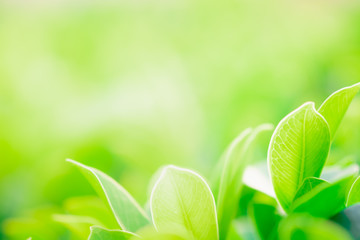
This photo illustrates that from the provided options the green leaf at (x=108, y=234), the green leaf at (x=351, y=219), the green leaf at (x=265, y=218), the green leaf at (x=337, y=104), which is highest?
the green leaf at (x=337, y=104)

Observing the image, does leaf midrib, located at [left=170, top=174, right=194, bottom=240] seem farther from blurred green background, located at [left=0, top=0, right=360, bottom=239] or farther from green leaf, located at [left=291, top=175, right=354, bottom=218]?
blurred green background, located at [left=0, top=0, right=360, bottom=239]

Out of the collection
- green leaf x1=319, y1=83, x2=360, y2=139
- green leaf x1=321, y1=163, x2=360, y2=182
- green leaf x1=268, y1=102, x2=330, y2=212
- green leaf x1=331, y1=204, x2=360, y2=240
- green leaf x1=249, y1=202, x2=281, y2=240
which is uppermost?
green leaf x1=319, y1=83, x2=360, y2=139

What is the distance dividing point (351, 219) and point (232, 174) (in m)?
0.16

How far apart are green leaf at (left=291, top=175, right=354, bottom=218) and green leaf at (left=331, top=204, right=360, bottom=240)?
0.05 feet

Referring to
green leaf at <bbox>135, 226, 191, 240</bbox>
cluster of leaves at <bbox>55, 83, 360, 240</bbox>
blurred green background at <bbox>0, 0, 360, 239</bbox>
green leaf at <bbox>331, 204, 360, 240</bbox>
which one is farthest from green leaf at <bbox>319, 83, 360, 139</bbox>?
blurred green background at <bbox>0, 0, 360, 239</bbox>

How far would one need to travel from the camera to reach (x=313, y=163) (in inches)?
19.0

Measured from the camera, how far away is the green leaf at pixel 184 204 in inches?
17.8

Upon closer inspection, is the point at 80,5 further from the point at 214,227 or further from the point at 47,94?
the point at 214,227

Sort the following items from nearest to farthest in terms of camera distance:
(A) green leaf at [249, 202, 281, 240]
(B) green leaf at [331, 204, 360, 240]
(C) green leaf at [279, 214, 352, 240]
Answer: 1. (C) green leaf at [279, 214, 352, 240]
2. (B) green leaf at [331, 204, 360, 240]
3. (A) green leaf at [249, 202, 281, 240]

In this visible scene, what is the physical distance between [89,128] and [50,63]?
1.09 meters

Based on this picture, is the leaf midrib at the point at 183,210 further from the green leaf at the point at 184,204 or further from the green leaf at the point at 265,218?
the green leaf at the point at 265,218

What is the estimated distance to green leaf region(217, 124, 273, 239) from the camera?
53cm

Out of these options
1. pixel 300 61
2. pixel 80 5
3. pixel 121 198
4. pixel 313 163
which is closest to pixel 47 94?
pixel 300 61

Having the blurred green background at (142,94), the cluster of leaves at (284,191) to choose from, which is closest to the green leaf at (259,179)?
the cluster of leaves at (284,191)
